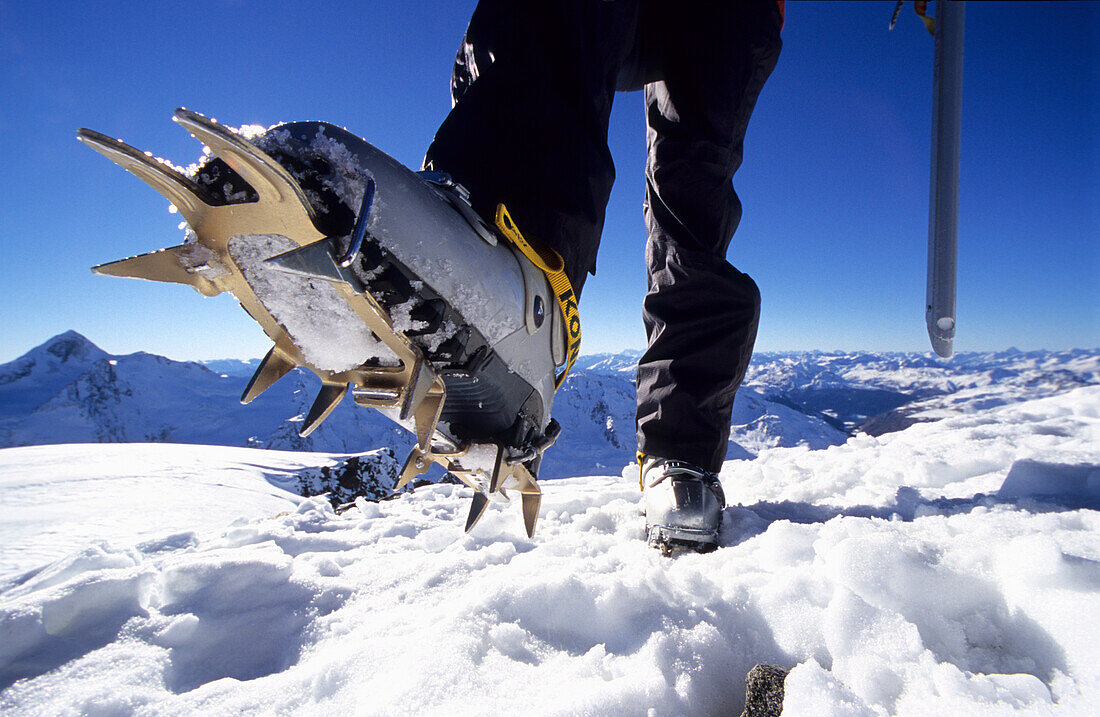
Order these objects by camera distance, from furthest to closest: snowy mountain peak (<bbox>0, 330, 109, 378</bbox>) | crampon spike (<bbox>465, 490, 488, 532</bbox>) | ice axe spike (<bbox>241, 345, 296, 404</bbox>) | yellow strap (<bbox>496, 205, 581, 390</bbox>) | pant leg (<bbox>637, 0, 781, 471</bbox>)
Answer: snowy mountain peak (<bbox>0, 330, 109, 378</bbox>) → pant leg (<bbox>637, 0, 781, 471</bbox>) → crampon spike (<bbox>465, 490, 488, 532</bbox>) → yellow strap (<bbox>496, 205, 581, 390</bbox>) → ice axe spike (<bbox>241, 345, 296, 404</bbox>)

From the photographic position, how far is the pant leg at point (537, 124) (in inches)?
32.5

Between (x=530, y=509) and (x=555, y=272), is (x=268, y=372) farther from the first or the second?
(x=530, y=509)

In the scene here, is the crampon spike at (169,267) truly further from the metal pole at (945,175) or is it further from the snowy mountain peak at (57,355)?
the snowy mountain peak at (57,355)

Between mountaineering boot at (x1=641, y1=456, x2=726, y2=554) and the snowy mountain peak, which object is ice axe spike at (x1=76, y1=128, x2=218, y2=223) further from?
the snowy mountain peak

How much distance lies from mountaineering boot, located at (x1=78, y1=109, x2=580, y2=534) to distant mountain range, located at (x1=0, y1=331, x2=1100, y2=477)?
4555 centimetres

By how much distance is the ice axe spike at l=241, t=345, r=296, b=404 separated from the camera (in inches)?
26.2

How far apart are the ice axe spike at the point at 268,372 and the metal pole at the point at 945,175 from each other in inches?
92.5

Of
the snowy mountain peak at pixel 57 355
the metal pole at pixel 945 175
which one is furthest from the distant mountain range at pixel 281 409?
the metal pole at pixel 945 175

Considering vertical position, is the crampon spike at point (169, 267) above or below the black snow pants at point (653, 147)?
below

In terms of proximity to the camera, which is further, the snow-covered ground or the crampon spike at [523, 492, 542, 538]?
the crampon spike at [523, 492, 542, 538]

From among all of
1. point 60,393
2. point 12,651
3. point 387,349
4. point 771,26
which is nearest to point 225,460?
point 12,651

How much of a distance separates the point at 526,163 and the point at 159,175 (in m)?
0.52

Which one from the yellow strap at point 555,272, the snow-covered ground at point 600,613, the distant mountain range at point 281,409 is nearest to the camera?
the snow-covered ground at point 600,613

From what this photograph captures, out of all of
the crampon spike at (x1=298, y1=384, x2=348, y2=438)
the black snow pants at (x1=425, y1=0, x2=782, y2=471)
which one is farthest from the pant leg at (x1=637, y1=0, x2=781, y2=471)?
the crampon spike at (x1=298, y1=384, x2=348, y2=438)
